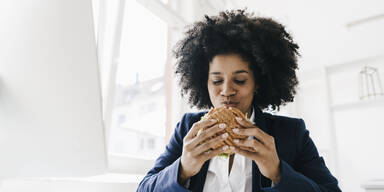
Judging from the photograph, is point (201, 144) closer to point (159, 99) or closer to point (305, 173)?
point (305, 173)

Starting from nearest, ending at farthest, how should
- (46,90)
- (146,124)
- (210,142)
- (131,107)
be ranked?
1. (46,90)
2. (210,142)
3. (131,107)
4. (146,124)

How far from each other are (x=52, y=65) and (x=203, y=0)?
2152mm

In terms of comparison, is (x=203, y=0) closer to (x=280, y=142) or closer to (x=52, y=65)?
(x=280, y=142)

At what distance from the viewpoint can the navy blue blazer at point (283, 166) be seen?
87 centimetres

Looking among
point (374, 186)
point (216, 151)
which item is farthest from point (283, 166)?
point (374, 186)

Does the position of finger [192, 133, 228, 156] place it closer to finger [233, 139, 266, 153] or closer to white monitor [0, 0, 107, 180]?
finger [233, 139, 266, 153]

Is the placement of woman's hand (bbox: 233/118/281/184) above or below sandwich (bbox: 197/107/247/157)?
below

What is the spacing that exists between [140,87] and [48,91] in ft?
4.66

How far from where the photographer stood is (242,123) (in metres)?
0.87

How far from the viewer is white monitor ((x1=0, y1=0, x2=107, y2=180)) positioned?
0.48m

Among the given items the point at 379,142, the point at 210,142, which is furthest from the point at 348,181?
the point at 210,142

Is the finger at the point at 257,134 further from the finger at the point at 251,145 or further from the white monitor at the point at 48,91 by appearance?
the white monitor at the point at 48,91

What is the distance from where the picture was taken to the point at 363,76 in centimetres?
333

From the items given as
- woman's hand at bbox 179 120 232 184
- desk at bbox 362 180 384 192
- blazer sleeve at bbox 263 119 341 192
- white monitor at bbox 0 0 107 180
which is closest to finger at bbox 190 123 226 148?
woman's hand at bbox 179 120 232 184
